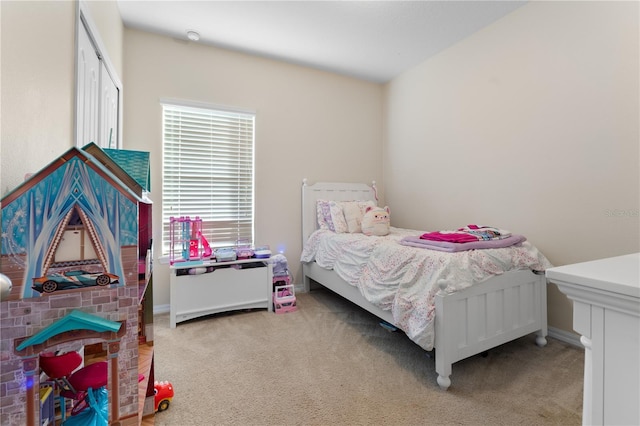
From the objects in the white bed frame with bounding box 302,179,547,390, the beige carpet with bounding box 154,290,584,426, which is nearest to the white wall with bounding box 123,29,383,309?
the beige carpet with bounding box 154,290,584,426

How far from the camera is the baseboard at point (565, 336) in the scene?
2007mm

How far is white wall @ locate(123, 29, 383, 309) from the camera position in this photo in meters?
2.67

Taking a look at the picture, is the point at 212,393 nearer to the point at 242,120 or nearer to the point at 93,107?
the point at 93,107

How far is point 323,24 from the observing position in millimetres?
2533

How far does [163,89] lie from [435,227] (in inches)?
122

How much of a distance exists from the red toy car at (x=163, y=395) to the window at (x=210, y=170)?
1.56m

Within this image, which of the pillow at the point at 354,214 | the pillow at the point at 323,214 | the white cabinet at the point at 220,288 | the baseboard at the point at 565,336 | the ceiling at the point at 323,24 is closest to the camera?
the baseboard at the point at 565,336

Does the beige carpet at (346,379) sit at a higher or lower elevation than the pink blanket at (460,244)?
lower

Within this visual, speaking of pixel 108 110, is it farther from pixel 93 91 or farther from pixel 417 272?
pixel 417 272

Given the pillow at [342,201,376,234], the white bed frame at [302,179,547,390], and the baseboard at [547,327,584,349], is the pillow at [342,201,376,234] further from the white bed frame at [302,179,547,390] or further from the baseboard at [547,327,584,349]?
the baseboard at [547,327,584,349]

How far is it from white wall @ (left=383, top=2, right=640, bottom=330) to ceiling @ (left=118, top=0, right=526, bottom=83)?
289 millimetres

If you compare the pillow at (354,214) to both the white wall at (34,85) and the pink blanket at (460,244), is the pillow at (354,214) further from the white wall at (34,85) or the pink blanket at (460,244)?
the white wall at (34,85)

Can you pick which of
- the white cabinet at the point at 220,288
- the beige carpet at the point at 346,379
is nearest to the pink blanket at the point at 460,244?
the beige carpet at the point at 346,379

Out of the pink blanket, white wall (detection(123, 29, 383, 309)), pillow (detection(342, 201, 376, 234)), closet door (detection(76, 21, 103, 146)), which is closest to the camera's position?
closet door (detection(76, 21, 103, 146))
